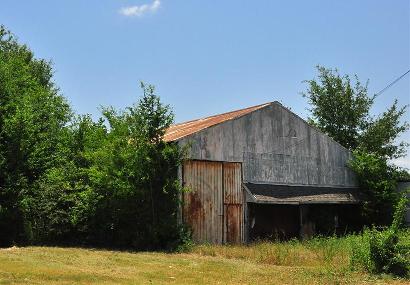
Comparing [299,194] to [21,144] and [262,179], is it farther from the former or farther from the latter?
[21,144]

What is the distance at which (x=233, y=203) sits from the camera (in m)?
24.3

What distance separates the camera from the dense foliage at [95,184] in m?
21.3

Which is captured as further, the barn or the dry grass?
the barn

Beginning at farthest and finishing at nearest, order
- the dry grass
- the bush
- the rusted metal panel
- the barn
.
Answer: the barn
the rusted metal panel
the bush
the dry grass

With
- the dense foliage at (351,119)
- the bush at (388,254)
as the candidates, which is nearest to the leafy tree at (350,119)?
the dense foliage at (351,119)

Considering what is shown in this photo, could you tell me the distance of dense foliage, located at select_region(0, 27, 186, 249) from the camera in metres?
21.3

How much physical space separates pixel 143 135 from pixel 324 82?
2233 centimetres

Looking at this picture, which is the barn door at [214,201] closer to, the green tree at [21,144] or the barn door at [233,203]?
the barn door at [233,203]

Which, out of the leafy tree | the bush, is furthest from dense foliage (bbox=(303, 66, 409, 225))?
the bush

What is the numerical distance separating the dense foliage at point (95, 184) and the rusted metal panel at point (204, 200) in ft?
3.93

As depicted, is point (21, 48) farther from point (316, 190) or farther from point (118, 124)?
point (316, 190)

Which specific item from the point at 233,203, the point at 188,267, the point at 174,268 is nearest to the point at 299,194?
the point at 233,203

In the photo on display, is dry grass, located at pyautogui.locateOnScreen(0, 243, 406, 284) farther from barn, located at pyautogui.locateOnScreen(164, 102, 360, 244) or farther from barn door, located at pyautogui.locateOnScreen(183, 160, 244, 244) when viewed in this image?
barn, located at pyautogui.locateOnScreen(164, 102, 360, 244)

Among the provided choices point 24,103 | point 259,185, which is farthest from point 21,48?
point 259,185
